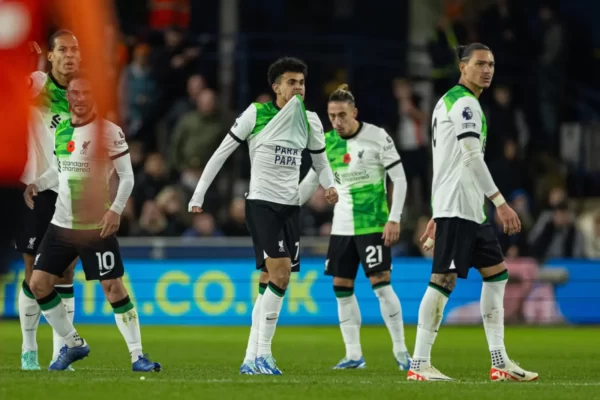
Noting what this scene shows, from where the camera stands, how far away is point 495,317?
10.2m

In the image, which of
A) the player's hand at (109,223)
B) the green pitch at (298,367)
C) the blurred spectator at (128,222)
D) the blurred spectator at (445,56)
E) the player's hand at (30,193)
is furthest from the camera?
the blurred spectator at (445,56)

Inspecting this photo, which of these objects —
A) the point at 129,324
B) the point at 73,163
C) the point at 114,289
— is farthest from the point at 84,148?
the point at 129,324

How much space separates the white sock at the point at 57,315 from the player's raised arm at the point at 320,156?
2494mm

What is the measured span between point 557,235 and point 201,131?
19.5ft

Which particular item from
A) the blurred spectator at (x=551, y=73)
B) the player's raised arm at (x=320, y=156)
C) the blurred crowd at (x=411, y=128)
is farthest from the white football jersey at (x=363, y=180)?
the blurred spectator at (x=551, y=73)

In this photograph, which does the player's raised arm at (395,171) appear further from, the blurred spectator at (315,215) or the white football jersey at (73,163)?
the blurred spectator at (315,215)

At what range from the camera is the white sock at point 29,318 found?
37.0 ft

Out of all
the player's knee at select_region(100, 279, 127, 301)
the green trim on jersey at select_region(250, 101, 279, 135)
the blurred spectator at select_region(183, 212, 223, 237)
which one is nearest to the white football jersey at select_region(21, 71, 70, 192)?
the player's knee at select_region(100, 279, 127, 301)

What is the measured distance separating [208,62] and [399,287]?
5928 millimetres

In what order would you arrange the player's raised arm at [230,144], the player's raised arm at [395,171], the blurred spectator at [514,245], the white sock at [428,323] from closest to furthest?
the white sock at [428,323]
the player's raised arm at [230,144]
the player's raised arm at [395,171]
the blurred spectator at [514,245]

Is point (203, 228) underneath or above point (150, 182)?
underneath

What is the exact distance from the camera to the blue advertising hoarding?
19.6 meters

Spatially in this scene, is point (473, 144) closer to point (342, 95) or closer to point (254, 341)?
point (254, 341)

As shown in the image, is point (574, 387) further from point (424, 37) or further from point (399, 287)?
point (424, 37)
